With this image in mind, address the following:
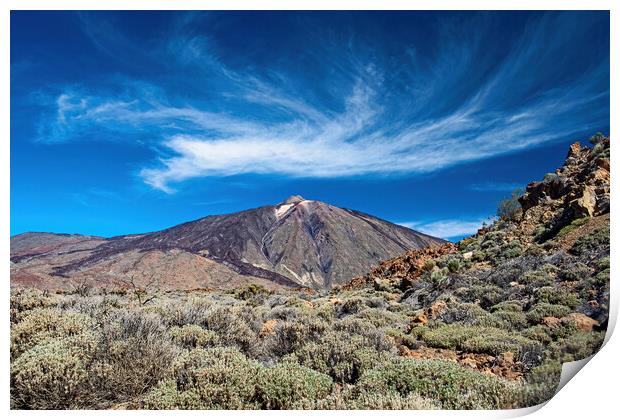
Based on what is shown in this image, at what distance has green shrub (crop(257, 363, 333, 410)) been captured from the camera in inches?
151

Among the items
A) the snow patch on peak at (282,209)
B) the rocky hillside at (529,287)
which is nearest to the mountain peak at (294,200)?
the snow patch on peak at (282,209)

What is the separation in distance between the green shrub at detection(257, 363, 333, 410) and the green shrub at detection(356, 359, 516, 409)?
0.38 m

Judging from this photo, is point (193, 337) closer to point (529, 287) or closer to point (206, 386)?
point (206, 386)

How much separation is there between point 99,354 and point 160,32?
4.50 metres

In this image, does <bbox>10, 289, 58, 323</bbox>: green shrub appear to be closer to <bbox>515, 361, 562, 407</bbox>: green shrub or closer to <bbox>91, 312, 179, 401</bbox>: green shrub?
<bbox>91, 312, 179, 401</bbox>: green shrub

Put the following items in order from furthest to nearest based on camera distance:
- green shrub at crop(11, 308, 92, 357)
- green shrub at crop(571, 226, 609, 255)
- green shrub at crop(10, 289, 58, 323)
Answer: green shrub at crop(571, 226, 609, 255) < green shrub at crop(10, 289, 58, 323) < green shrub at crop(11, 308, 92, 357)

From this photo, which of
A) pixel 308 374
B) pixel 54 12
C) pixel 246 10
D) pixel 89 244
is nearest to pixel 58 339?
pixel 308 374

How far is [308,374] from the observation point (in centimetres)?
417

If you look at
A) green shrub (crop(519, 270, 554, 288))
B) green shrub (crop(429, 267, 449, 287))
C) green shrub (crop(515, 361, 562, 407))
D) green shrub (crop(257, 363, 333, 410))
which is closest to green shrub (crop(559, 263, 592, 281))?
green shrub (crop(519, 270, 554, 288))

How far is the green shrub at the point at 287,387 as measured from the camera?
3.84 m

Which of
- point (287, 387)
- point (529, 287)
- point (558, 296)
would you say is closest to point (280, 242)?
point (529, 287)

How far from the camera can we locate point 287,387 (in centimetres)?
389

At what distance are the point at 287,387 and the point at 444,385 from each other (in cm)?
140
